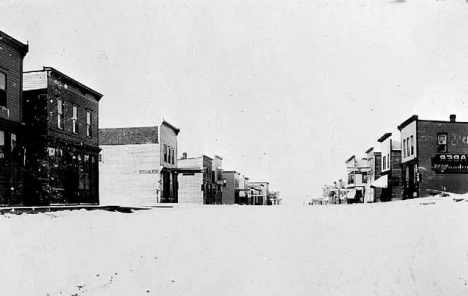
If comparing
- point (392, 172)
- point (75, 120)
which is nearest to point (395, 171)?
point (392, 172)

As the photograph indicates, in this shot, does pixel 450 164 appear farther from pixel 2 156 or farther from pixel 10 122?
pixel 2 156

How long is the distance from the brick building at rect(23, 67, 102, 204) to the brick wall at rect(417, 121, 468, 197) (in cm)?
2256

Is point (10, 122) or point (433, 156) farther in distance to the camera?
point (433, 156)

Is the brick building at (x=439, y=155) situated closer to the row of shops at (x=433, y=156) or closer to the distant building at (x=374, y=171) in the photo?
the row of shops at (x=433, y=156)

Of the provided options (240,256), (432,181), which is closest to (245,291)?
(240,256)

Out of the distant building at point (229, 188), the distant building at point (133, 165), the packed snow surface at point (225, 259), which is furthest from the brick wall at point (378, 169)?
the packed snow surface at point (225, 259)

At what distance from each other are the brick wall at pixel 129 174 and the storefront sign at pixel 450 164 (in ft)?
72.0

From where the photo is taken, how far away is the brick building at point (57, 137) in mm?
24391

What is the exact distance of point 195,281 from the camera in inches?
325

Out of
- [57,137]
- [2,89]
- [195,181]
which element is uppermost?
[2,89]

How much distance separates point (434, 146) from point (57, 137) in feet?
82.9

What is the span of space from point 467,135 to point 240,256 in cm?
3044

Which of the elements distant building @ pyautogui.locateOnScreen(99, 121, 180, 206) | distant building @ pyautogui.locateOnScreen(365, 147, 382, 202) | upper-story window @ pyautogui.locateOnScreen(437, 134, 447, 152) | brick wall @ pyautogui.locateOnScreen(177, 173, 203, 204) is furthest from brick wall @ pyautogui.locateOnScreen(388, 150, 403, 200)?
distant building @ pyautogui.locateOnScreen(99, 121, 180, 206)

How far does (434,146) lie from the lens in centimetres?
3559
